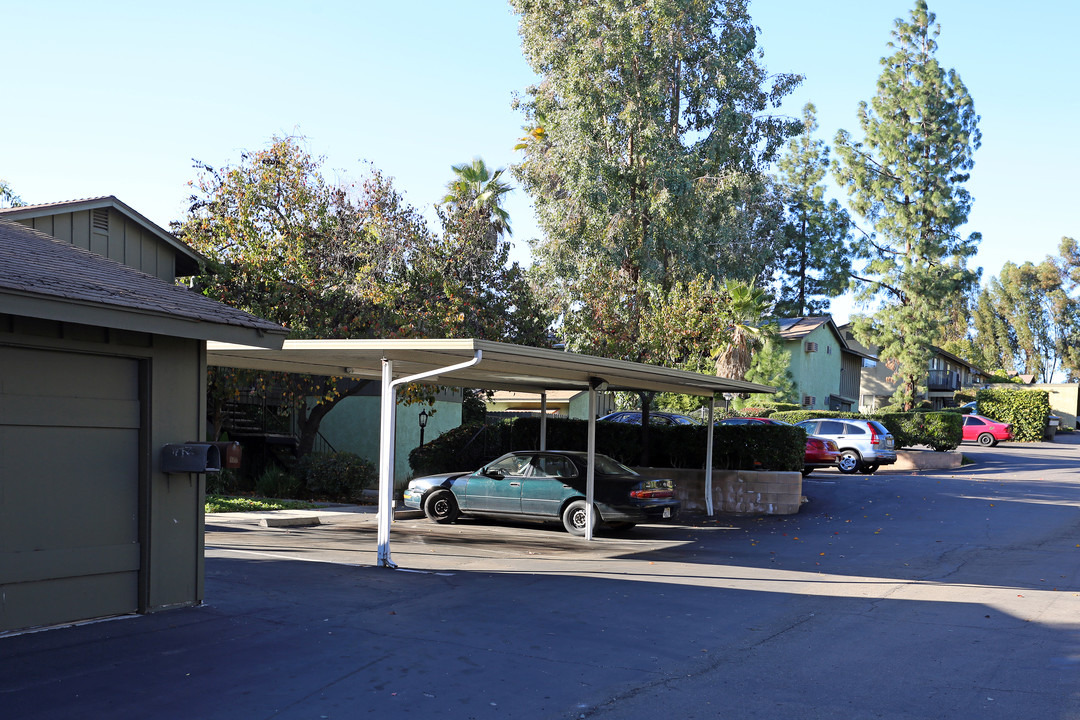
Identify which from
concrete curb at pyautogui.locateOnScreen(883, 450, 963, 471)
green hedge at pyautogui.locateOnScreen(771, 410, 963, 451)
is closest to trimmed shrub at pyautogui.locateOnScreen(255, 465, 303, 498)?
concrete curb at pyautogui.locateOnScreen(883, 450, 963, 471)

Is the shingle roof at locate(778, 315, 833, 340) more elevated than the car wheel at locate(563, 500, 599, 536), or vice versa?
the shingle roof at locate(778, 315, 833, 340)

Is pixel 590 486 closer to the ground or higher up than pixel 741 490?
higher up

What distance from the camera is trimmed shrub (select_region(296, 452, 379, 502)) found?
19922 mm

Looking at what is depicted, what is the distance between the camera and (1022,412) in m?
46.0

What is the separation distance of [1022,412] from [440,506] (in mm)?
38507

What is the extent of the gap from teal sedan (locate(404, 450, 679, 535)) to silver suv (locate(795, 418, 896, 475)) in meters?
12.7

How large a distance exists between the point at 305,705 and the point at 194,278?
14953mm

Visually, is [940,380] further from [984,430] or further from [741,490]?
[741,490]

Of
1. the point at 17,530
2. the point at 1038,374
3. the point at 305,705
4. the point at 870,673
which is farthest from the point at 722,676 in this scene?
the point at 1038,374

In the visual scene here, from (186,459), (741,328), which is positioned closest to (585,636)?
(186,459)

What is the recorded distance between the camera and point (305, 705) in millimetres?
5992

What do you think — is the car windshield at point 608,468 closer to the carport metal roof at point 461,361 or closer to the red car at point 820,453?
the carport metal roof at point 461,361

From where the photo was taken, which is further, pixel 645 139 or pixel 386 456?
pixel 645 139

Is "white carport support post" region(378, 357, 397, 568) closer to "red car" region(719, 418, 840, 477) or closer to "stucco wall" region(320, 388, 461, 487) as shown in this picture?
"stucco wall" region(320, 388, 461, 487)
